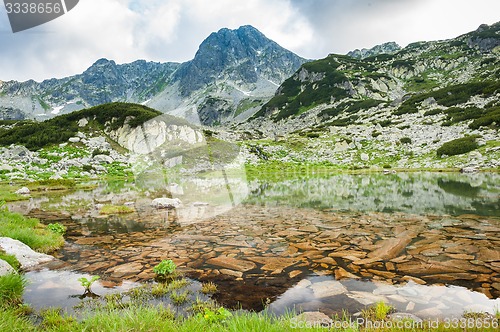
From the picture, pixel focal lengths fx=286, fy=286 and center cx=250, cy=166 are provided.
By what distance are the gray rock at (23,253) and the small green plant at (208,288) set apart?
15.0 ft

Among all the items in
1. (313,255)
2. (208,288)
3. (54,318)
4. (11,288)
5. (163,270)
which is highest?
(11,288)

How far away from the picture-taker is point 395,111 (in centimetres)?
8631

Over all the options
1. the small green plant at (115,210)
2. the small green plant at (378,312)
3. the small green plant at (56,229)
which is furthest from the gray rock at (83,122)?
the small green plant at (378,312)

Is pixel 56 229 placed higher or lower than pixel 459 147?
lower

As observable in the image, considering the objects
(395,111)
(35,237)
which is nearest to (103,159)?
(35,237)

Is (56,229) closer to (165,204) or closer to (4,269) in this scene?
(4,269)

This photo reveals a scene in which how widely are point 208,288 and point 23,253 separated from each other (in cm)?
530

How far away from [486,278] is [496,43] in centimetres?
18753

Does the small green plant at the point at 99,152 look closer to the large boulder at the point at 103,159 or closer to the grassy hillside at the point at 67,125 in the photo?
the large boulder at the point at 103,159

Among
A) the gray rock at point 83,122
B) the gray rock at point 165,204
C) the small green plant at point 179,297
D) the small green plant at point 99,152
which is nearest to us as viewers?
the small green plant at point 179,297

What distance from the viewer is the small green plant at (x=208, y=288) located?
17.6ft

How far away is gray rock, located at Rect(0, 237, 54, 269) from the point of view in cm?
698

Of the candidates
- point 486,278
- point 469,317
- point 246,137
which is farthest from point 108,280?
point 246,137

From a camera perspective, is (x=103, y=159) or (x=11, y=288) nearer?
(x=11, y=288)
